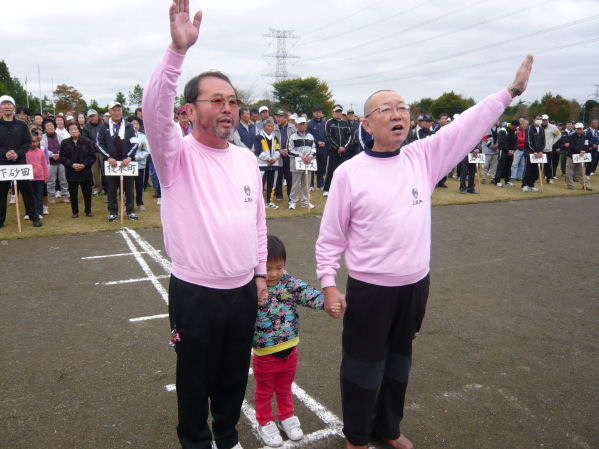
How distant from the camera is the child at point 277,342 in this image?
3.12 metres

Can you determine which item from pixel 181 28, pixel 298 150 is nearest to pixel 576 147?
pixel 298 150

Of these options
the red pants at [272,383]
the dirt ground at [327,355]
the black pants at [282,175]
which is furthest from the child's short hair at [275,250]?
the black pants at [282,175]

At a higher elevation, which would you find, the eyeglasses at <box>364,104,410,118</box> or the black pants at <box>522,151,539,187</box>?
the eyeglasses at <box>364,104,410,118</box>

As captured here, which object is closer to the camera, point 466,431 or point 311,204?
point 466,431

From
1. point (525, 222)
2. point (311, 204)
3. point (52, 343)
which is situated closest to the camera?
point (52, 343)

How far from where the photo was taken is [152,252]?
25.9 ft

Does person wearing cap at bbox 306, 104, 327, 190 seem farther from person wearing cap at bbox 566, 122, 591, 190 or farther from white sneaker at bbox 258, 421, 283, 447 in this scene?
white sneaker at bbox 258, 421, 283, 447

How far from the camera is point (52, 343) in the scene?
4594 mm

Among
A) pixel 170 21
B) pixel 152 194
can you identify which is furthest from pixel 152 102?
pixel 152 194

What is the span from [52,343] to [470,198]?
12.2m

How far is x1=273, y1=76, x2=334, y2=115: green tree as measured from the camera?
244 feet

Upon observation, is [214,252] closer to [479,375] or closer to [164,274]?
[479,375]

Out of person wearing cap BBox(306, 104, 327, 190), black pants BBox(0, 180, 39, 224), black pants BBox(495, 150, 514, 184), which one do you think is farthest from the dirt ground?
black pants BBox(495, 150, 514, 184)

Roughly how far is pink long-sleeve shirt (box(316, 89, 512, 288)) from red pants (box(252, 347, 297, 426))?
667mm
